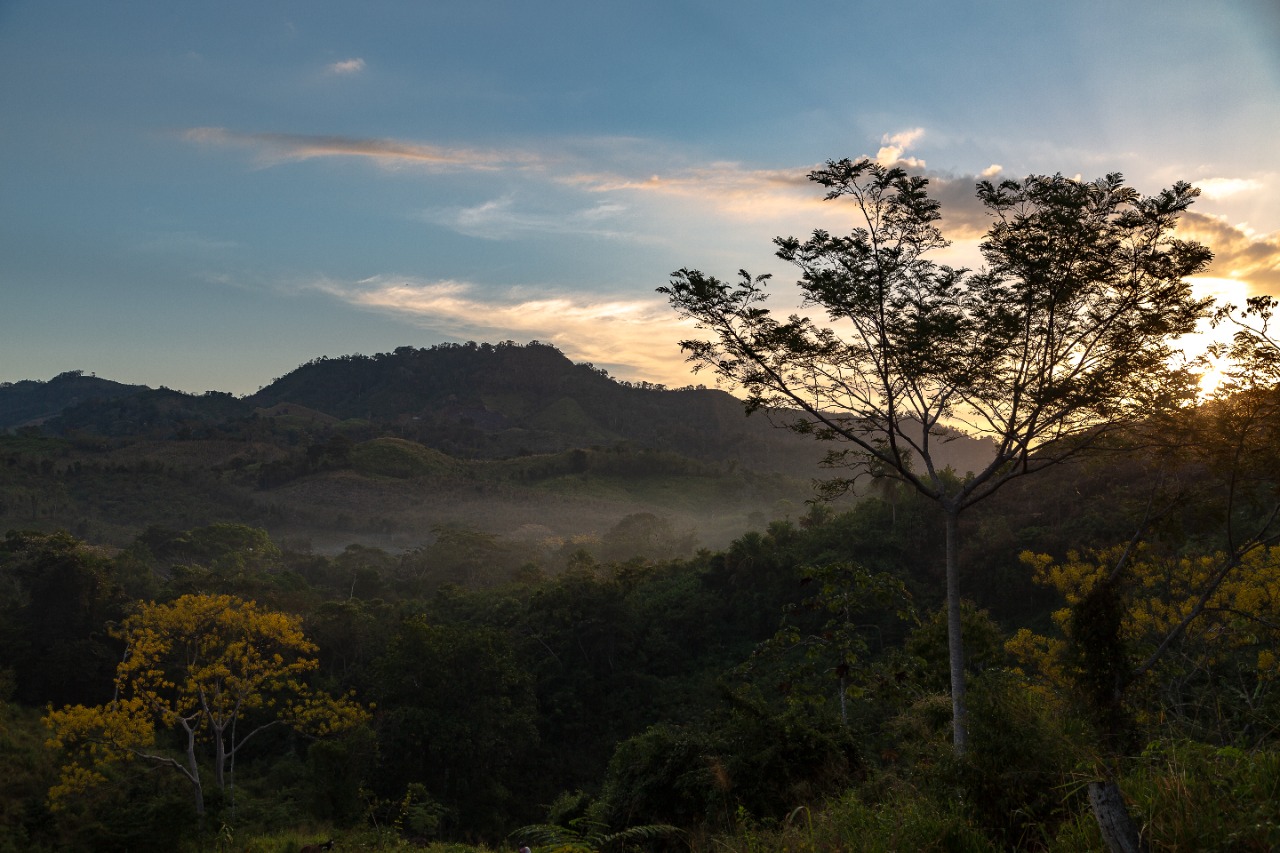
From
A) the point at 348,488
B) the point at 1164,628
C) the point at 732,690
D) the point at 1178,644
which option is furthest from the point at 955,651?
the point at 348,488

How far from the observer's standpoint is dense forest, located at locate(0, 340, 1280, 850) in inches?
240

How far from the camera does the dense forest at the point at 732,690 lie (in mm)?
6098

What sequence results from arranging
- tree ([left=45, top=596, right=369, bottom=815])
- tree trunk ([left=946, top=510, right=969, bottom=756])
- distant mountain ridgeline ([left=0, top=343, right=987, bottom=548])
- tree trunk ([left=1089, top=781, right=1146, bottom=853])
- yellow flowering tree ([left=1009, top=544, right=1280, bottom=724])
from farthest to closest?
distant mountain ridgeline ([left=0, top=343, right=987, bottom=548]), tree ([left=45, top=596, right=369, bottom=815]), tree trunk ([left=946, top=510, right=969, bottom=756]), yellow flowering tree ([left=1009, top=544, right=1280, bottom=724]), tree trunk ([left=1089, top=781, right=1146, bottom=853])

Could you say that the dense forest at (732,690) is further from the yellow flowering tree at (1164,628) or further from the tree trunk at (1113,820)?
the tree trunk at (1113,820)

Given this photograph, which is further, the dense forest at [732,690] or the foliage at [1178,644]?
the foliage at [1178,644]

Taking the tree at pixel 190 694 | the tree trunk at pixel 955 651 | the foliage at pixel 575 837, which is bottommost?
the tree at pixel 190 694

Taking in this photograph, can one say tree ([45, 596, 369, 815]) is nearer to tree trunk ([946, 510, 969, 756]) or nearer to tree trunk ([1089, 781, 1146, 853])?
tree trunk ([946, 510, 969, 756])

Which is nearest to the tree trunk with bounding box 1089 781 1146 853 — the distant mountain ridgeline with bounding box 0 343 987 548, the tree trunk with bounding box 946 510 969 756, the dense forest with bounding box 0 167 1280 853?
the dense forest with bounding box 0 167 1280 853

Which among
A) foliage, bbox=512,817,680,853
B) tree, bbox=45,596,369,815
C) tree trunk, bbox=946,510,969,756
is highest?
tree trunk, bbox=946,510,969,756

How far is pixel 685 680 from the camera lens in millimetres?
27844

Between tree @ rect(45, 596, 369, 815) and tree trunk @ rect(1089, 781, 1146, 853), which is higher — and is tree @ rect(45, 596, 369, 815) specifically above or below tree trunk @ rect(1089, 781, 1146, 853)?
below

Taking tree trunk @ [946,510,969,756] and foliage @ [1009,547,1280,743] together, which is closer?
foliage @ [1009,547,1280,743]

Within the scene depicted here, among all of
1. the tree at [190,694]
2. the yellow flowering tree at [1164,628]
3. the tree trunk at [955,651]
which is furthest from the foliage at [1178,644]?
the tree at [190,694]

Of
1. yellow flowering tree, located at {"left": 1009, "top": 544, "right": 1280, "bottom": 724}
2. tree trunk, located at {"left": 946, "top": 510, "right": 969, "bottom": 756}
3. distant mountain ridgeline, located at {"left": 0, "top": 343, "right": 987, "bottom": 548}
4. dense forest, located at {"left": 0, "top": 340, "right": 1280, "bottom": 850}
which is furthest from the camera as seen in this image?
distant mountain ridgeline, located at {"left": 0, "top": 343, "right": 987, "bottom": 548}
